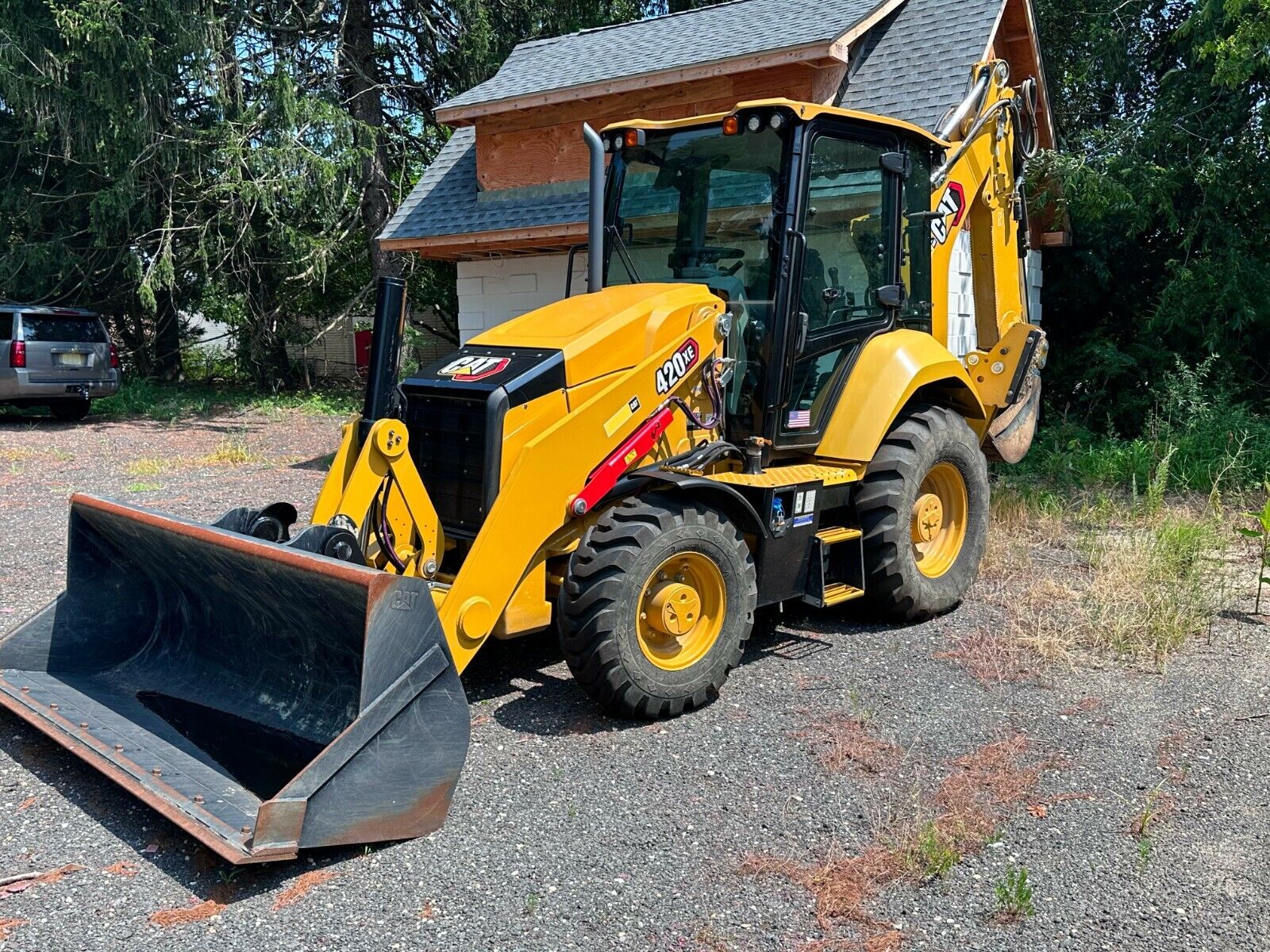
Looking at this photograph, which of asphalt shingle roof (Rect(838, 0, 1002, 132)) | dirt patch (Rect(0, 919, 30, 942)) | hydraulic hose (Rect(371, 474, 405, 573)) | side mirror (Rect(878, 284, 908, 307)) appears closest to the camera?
dirt patch (Rect(0, 919, 30, 942))

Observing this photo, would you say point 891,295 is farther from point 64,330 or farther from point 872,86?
point 64,330

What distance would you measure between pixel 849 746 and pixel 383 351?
2672 mm

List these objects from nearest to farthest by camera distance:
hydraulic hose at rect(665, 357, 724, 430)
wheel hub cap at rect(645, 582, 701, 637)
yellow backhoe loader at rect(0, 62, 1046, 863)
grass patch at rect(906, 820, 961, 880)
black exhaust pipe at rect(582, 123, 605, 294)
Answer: grass patch at rect(906, 820, 961, 880)
yellow backhoe loader at rect(0, 62, 1046, 863)
wheel hub cap at rect(645, 582, 701, 637)
hydraulic hose at rect(665, 357, 724, 430)
black exhaust pipe at rect(582, 123, 605, 294)

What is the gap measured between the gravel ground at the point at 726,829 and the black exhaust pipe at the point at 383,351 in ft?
4.71

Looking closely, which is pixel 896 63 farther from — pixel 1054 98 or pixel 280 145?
pixel 280 145

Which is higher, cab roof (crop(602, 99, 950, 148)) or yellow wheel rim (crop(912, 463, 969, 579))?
cab roof (crop(602, 99, 950, 148))

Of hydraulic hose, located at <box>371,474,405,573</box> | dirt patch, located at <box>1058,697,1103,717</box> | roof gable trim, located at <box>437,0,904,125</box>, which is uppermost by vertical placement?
roof gable trim, located at <box>437,0,904,125</box>

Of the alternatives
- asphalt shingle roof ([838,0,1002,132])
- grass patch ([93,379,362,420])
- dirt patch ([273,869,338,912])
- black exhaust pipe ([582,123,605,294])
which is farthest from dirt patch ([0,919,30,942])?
grass patch ([93,379,362,420])

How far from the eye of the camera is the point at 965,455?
22.2ft

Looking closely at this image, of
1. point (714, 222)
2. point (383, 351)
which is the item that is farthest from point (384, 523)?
point (714, 222)

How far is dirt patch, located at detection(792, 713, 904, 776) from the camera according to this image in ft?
15.2

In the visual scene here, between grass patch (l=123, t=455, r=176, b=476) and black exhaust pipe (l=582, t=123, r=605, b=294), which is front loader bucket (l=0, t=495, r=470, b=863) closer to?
black exhaust pipe (l=582, t=123, r=605, b=294)

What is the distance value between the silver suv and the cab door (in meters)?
14.1

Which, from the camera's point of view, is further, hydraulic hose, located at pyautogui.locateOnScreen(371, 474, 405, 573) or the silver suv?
the silver suv
